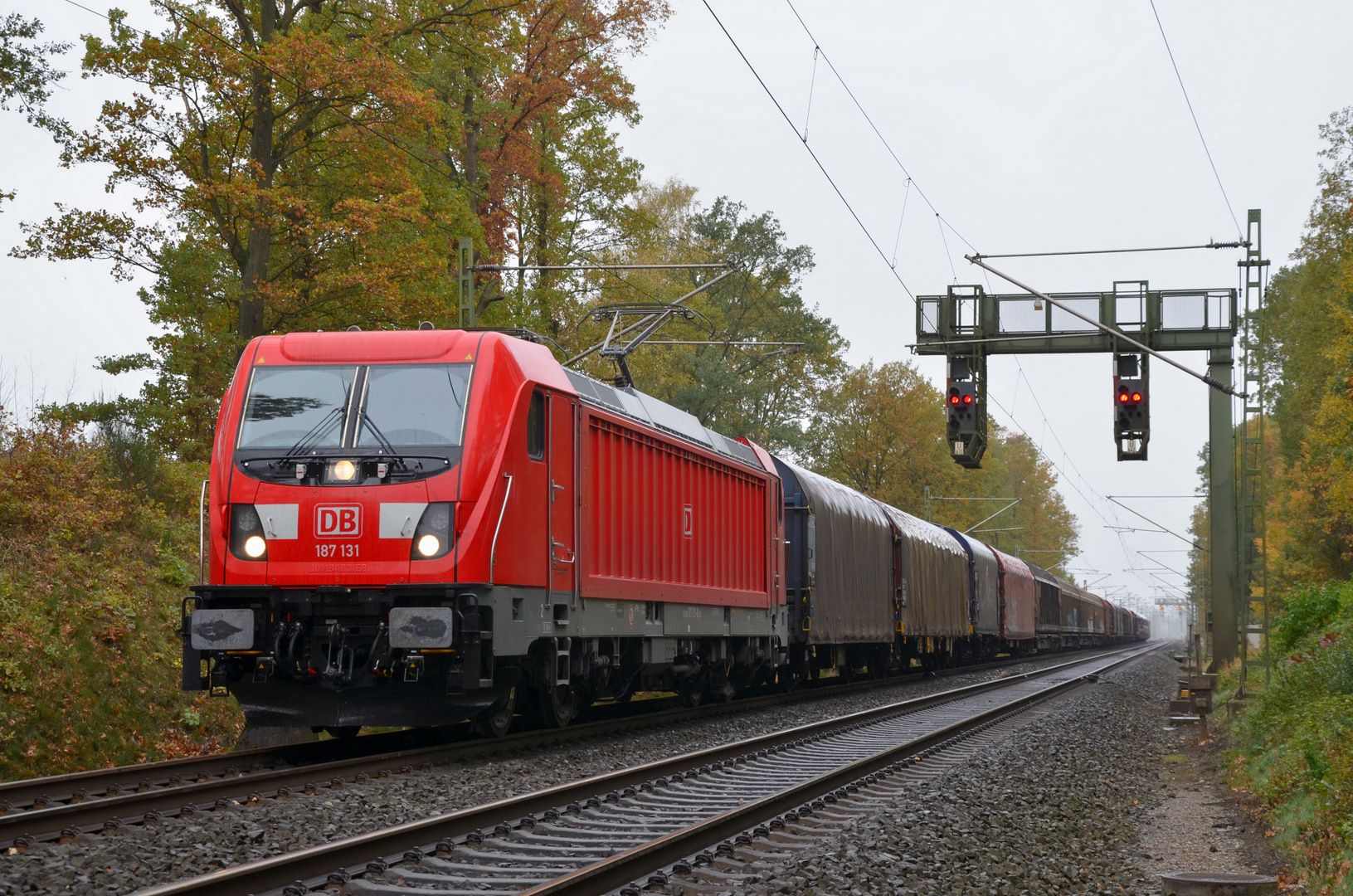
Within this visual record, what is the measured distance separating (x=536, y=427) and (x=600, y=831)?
4.46 m

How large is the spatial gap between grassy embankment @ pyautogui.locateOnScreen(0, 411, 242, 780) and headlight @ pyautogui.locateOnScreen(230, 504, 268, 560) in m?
1.74

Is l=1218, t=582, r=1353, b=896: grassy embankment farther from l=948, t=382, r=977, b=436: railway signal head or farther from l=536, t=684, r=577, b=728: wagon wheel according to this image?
l=948, t=382, r=977, b=436: railway signal head

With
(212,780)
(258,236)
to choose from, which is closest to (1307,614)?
(258,236)

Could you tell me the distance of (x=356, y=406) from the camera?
36.3 feet

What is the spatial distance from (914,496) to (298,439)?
53700 mm

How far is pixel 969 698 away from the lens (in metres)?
21.6

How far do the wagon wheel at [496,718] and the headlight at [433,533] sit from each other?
195cm

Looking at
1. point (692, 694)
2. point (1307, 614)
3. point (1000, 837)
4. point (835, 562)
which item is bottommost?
point (692, 694)

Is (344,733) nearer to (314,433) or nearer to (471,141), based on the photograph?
(314,433)

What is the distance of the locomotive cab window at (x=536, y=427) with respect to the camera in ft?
37.2

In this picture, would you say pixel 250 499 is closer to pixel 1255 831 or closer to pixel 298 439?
pixel 298 439

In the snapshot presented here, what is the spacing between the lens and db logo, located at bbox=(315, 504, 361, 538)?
1052 cm

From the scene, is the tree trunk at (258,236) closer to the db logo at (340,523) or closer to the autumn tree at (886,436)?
the db logo at (340,523)

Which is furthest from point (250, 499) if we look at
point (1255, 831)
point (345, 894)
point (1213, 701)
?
point (1213, 701)
